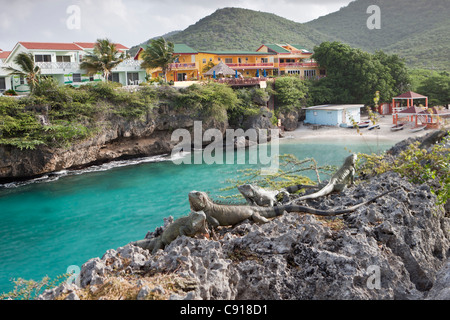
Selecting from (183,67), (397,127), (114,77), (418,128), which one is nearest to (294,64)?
(183,67)

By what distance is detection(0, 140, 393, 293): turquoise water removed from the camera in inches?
513

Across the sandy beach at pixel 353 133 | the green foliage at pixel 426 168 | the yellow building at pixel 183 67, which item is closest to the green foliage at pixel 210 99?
the sandy beach at pixel 353 133

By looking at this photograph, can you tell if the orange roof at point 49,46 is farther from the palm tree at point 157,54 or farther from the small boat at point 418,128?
the small boat at point 418,128

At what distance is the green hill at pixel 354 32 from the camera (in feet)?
228

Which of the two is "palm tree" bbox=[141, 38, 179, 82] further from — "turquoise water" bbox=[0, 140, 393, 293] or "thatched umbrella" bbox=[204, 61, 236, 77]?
"turquoise water" bbox=[0, 140, 393, 293]

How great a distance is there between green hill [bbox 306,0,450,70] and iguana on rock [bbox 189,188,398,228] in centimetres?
6129

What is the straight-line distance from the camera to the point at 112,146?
27484 millimetres

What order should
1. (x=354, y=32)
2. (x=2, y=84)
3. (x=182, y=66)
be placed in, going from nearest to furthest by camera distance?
(x=2, y=84), (x=182, y=66), (x=354, y=32)

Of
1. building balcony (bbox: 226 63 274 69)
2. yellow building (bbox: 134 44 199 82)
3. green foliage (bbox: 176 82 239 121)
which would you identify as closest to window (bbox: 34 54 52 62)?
yellow building (bbox: 134 44 199 82)

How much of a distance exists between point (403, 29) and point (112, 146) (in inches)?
3031

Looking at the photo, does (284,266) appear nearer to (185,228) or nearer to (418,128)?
(185,228)

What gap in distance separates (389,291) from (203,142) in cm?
2674

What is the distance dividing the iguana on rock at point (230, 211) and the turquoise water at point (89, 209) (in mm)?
8258

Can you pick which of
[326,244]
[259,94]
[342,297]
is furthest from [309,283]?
[259,94]
